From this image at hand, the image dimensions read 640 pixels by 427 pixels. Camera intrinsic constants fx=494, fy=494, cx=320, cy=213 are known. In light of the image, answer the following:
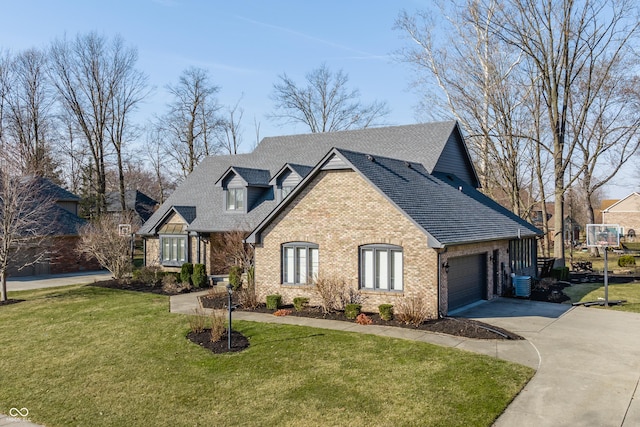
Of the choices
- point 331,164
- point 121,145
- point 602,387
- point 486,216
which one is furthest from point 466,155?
point 121,145

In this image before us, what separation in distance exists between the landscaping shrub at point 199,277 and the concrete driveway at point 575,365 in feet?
42.7

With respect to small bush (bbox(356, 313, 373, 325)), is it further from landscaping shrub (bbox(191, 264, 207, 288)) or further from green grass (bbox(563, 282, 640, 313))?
landscaping shrub (bbox(191, 264, 207, 288))

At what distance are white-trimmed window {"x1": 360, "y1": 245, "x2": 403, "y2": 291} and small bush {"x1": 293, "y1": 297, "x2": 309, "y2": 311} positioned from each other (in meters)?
2.14

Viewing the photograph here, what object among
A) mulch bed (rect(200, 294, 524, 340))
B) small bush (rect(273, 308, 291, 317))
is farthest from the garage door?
small bush (rect(273, 308, 291, 317))

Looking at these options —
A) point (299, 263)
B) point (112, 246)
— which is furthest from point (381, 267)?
point (112, 246)

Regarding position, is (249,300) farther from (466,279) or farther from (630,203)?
(630,203)

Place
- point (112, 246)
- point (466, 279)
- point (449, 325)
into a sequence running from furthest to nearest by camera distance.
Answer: point (112, 246)
point (466, 279)
point (449, 325)

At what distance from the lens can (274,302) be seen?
17672 mm

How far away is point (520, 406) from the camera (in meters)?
8.94

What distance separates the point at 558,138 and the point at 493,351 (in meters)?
23.8

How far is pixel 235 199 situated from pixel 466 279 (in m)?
13.8

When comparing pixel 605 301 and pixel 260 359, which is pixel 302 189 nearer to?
pixel 260 359

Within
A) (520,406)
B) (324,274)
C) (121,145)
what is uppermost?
(121,145)

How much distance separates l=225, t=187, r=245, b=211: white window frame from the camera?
26.7 m
